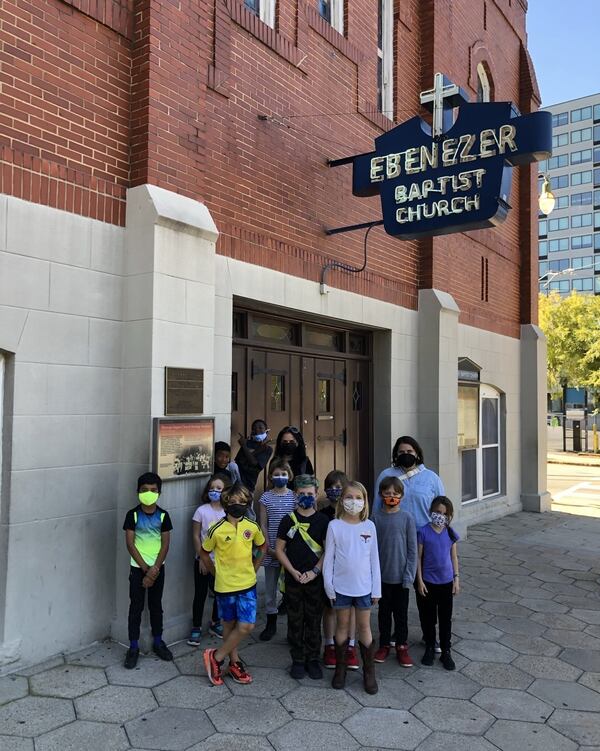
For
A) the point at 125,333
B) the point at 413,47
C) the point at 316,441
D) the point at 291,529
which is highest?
the point at 413,47

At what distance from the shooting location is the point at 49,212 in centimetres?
480

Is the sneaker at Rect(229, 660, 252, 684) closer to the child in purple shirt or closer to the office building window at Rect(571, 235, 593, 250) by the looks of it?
the child in purple shirt

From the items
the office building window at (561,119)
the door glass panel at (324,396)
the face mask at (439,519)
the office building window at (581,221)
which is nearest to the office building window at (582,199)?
the office building window at (581,221)

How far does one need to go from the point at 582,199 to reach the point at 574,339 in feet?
178

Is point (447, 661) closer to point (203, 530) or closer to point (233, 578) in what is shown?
point (233, 578)

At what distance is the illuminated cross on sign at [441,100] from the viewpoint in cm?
704

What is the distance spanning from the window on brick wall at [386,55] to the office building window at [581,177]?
243ft

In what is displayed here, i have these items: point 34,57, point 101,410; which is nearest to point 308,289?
point 101,410

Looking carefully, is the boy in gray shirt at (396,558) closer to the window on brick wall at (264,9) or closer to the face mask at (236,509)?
the face mask at (236,509)

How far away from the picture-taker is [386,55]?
30.7 ft

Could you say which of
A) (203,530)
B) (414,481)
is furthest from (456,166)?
(203,530)

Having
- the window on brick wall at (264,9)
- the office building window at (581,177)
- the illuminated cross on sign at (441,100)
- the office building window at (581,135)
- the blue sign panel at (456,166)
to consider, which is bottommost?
the blue sign panel at (456,166)

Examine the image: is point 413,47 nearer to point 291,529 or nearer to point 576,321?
point 291,529

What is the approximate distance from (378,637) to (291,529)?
1.52m
